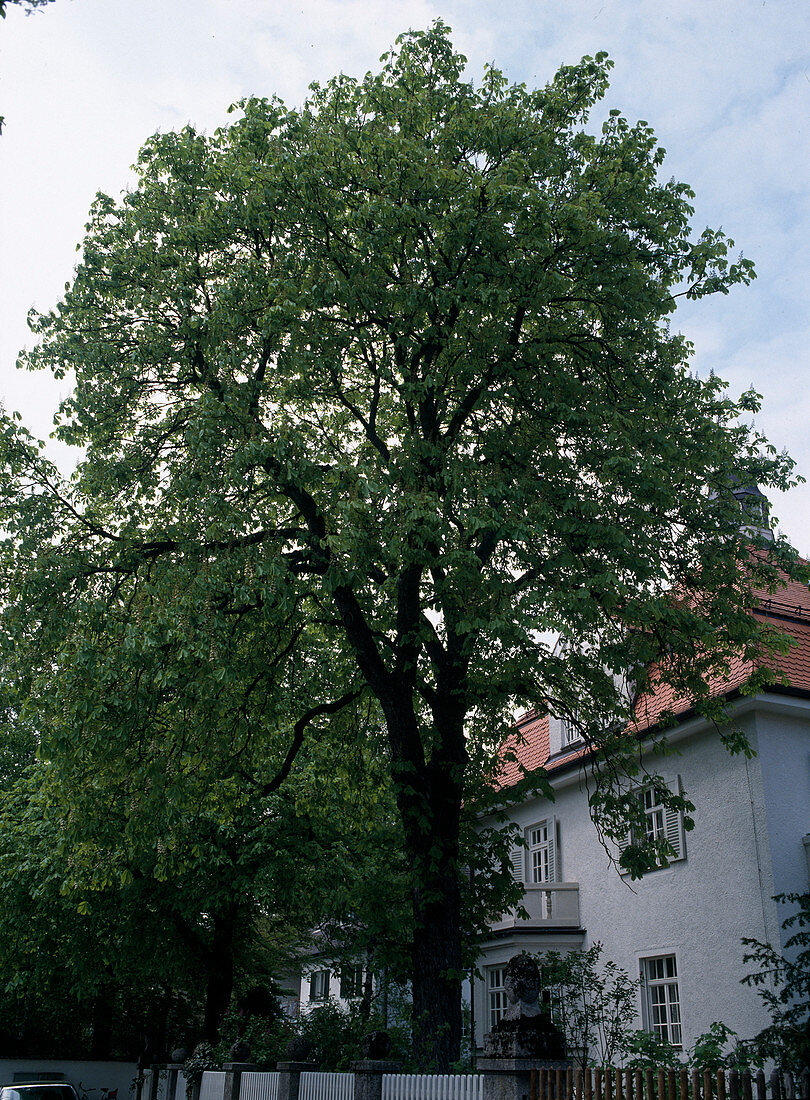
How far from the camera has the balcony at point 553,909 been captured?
19.3m

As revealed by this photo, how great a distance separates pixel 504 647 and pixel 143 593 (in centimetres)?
451

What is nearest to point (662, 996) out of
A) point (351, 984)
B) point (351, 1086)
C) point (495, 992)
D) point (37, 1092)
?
point (351, 984)

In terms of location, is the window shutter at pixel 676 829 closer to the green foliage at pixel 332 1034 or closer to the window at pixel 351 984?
the window at pixel 351 984

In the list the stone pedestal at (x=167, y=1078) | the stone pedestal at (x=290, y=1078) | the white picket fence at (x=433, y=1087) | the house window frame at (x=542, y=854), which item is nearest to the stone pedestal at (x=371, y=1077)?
the white picket fence at (x=433, y=1087)

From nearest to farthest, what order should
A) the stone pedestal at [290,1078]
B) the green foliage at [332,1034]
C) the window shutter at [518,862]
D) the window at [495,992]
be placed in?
the stone pedestal at [290,1078]
the green foliage at [332,1034]
the window at [495,992]
the window shutter at [518,862]

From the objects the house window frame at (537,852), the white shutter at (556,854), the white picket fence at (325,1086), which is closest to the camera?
the white picket fence at (325,1086)

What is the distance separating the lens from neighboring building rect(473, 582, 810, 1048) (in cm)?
1444

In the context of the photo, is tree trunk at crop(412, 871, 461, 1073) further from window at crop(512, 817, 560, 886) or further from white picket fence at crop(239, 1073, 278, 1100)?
window at crop(512, 817, 560, 886)

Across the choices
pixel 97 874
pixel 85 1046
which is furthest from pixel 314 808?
pixel 85 1046

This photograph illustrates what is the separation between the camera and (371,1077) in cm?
970

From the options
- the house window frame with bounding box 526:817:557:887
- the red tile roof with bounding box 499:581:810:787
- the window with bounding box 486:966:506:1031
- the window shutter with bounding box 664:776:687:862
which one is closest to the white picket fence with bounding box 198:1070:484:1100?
the red tile roof with bounding box 499:581:810:787

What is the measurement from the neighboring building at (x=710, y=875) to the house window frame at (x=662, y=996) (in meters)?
0.02

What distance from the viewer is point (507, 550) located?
13.1m

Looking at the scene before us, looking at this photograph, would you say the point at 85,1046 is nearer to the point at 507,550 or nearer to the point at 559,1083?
the point at 507,550
